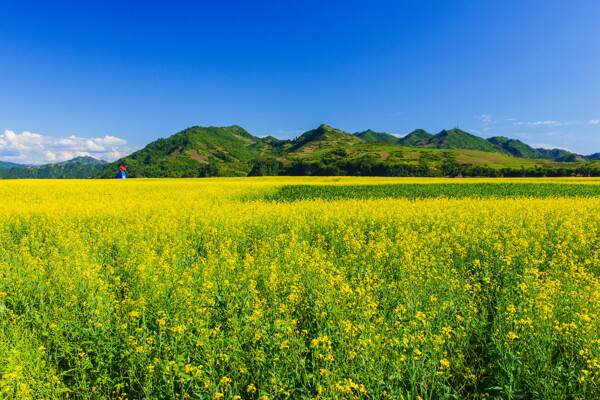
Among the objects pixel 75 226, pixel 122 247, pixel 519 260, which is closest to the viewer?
pixel 519 260

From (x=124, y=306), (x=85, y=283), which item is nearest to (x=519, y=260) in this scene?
(x=124, y=306)

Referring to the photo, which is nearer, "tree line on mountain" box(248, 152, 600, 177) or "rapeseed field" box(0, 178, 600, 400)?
"rapeseed field" box(0, 178, 600, 400)

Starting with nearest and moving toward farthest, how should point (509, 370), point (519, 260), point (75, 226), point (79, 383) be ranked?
point (509, 370) < point (79, 383) < point (519, 260) < point (75, 226)

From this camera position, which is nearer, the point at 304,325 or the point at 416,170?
the point at 304,325

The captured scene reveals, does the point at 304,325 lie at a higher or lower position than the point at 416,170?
lower

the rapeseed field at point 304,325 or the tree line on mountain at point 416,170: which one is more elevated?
the tree line on mountain at point 416,170

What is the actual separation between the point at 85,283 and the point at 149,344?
254 cm

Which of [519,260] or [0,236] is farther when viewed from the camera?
[0,236]

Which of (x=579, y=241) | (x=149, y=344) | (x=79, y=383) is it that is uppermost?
(x=579, y=241)

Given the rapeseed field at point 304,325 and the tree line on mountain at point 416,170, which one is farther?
the tree line on mountain at point 416,170

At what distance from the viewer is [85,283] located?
5008 millimetres

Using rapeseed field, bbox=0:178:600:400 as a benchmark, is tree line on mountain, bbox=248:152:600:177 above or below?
above

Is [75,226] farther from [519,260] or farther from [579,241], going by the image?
[579,241]

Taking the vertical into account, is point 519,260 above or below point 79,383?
above
